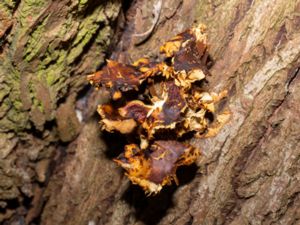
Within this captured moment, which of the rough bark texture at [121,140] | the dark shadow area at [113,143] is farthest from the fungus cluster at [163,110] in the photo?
the dark shadow area at [113,143]

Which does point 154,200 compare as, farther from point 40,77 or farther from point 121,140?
point 40,77

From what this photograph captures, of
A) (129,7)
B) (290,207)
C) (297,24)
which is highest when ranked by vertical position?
(297,24)

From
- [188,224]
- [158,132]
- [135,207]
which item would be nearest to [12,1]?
[158,132]

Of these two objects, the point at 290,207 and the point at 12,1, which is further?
the point at 290,207

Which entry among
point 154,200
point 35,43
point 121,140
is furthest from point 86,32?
point 154,200

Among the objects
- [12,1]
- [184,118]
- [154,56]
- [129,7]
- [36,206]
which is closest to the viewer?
[12,1]

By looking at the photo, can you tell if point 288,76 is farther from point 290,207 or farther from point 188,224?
point 188,224

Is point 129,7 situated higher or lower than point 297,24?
lower

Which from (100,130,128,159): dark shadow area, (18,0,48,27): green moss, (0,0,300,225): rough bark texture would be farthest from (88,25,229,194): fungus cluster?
(18,0,48,27): green moss
